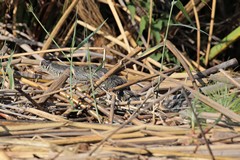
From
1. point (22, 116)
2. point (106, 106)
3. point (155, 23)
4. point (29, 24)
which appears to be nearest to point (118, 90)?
point (106, 106)

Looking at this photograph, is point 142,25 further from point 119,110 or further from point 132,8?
point 119,110

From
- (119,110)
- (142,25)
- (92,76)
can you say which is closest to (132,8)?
(142,25)

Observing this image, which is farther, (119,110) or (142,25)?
(142,25)

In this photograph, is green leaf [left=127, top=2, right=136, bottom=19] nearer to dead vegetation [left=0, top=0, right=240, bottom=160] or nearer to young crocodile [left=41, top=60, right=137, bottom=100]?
dead vegetation [left=0, top=0, right=240, bottom=160]

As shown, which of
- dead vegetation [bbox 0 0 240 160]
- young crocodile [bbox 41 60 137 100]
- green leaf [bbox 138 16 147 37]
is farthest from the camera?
green leaf [bbox 138 16 147 37]

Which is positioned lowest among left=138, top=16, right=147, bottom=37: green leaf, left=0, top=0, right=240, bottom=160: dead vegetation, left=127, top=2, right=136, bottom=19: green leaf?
left=0, top=0, right=240, bottom=160: dead vegetation

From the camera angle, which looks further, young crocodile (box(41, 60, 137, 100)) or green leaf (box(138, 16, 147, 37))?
green leaf (box(138, 16, 147, 37))

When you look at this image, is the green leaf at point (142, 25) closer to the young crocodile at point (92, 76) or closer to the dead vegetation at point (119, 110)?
the dead vegetation at point (119, 110)

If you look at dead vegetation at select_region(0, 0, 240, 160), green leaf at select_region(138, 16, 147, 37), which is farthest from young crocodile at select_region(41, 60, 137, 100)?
green leaf at select_region(138, 16, 147, 37)

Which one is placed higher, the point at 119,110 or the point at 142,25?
the point at 142,25

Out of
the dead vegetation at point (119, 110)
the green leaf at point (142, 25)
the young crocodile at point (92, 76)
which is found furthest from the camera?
the green leaf at point (142, 25)

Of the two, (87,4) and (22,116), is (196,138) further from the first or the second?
(87,4)

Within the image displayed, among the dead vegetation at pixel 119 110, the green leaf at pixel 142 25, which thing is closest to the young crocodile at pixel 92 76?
the dead vegetation at pixel 119 110
